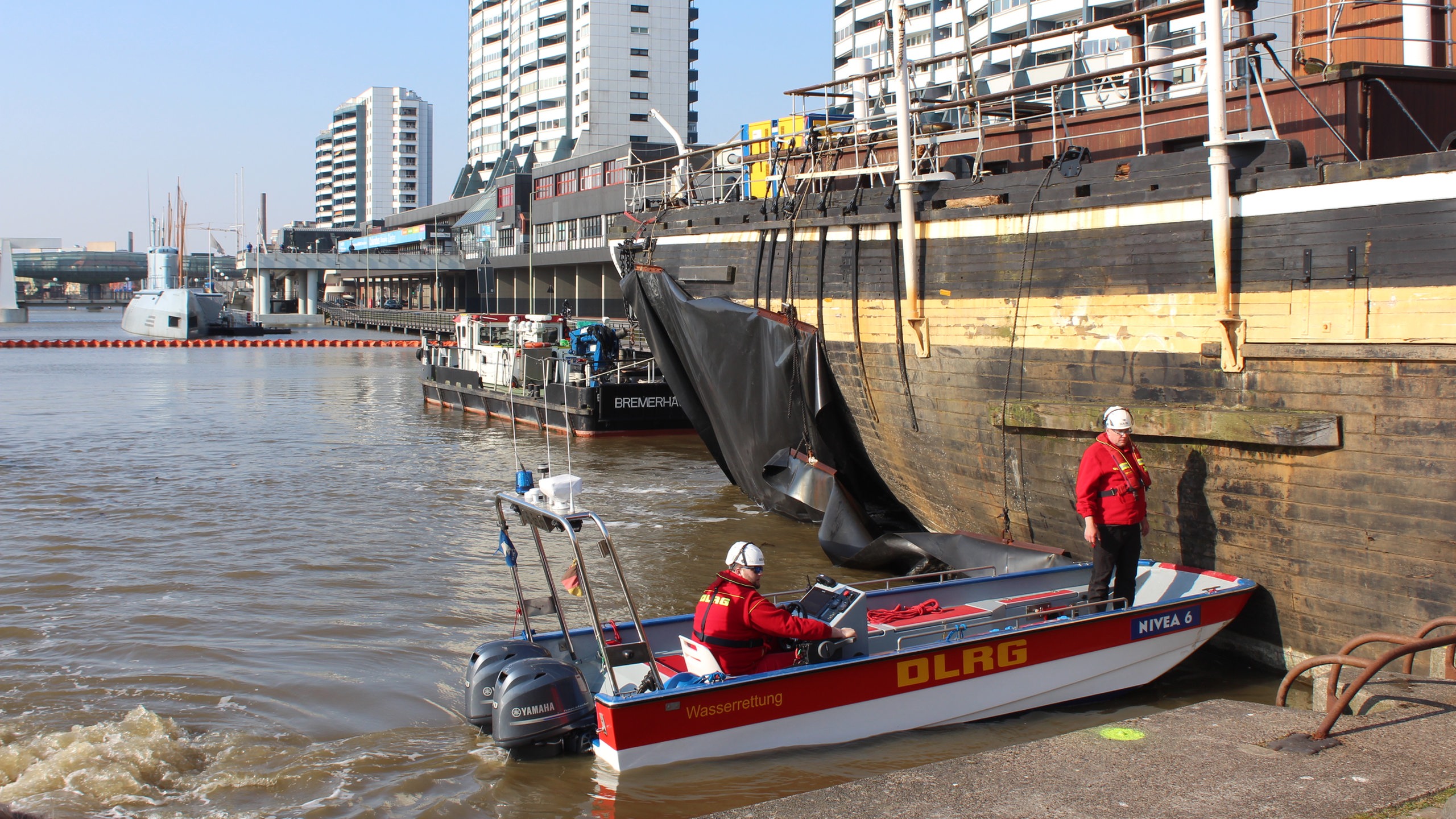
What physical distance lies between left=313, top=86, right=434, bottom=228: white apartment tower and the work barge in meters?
150

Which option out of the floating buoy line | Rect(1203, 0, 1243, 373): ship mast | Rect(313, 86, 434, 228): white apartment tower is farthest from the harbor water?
Rect(313, 86, 434, 228): white apartment tower

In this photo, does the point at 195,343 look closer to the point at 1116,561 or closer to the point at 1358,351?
the point at 1116,561

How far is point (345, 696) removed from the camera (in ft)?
27.4

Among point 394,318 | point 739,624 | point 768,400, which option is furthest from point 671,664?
point 394,318

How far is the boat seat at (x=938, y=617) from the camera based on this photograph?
779cm

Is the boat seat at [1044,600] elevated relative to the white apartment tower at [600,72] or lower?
lower

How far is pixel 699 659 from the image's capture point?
6.68 m

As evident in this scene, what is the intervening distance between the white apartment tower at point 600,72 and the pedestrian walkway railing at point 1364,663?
273ft

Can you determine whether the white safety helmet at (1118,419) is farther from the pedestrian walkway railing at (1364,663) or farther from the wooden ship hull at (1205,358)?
the pedestrian walkway railing at (1364,663)

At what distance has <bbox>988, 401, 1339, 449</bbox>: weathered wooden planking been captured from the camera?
754 centimetres

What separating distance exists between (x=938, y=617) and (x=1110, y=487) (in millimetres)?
1609

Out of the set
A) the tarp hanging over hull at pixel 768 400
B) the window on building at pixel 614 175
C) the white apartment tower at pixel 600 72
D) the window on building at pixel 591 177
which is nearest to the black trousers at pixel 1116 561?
the tarp hanging over hull at pixel 768 400

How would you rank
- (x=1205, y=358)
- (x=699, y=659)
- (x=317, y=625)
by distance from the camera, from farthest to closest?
(x=317, y=625)
(x=1205, y=358)
(x=699, y=659)

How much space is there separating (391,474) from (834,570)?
409 inches
